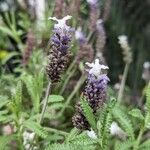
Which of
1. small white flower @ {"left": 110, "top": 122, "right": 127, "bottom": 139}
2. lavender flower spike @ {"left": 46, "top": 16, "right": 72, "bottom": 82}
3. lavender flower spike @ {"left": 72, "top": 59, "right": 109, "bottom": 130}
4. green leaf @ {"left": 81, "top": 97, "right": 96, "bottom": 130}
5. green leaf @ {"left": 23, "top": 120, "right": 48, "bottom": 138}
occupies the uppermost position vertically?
lavender flower spike @ {"left": 46, "top": 16, "right": 72, "bottom": 82}

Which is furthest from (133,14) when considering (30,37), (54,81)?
(54,81)

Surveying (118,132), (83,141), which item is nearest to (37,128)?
(83,141)

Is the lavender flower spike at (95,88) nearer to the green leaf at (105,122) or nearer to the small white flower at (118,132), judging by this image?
the green leaf at (105,122)

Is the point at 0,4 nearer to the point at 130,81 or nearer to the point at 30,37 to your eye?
the point at 130,81

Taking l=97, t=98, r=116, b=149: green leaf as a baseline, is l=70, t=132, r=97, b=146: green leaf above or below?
below

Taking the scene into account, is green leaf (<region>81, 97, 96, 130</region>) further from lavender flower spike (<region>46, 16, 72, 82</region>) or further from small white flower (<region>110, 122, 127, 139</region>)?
small white flower (<region>110, 122, 127, 139</region>)

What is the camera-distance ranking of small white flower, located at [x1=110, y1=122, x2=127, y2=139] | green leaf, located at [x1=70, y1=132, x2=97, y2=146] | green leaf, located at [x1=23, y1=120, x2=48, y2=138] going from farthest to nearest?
1. small white flower, located at [x1=110, y1=122, x2=127, y2=139]
2. green leaf, located at [x1=23, y1=120, x2=48, y2=138]
3. green leaf, located at [x1=70, y1=132, x2=97, y2=146]

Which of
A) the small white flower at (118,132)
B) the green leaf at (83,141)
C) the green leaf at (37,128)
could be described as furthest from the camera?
the small white flower at (118,132)

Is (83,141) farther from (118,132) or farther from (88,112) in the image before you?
(118,132)

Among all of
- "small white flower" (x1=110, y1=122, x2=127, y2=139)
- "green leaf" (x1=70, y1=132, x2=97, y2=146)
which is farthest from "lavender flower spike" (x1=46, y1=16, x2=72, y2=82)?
"small white flower" (x1=110, y1=122, x2=127, y2=139)

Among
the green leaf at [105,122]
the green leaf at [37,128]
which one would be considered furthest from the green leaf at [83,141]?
the green leaf at [37,128]

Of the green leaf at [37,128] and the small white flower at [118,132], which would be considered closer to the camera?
the green leaf at [37,128]
